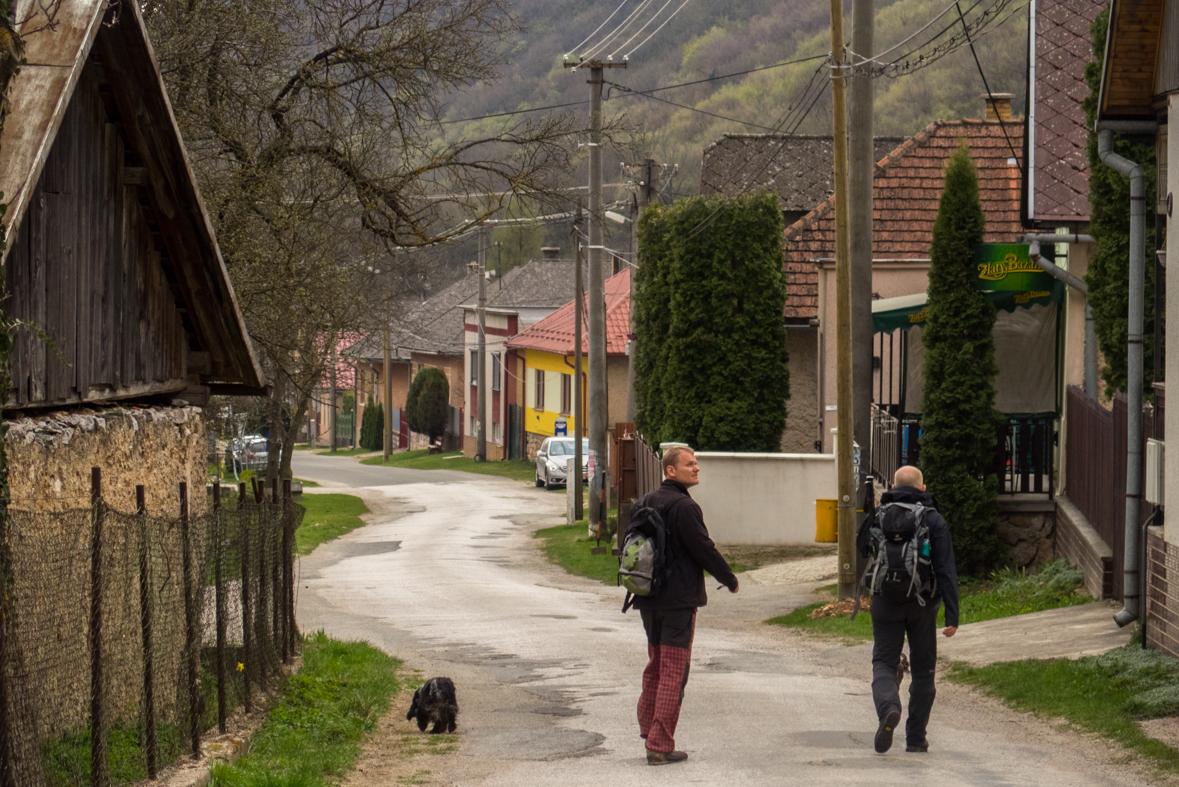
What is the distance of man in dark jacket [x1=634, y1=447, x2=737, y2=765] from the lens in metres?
7.77

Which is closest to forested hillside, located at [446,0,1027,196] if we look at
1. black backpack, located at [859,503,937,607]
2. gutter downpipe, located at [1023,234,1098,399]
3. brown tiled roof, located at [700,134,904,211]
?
brown tiled roof, located at [700,134,904,211]

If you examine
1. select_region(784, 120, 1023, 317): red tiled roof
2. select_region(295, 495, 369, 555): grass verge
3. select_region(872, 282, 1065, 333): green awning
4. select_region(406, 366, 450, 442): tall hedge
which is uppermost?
select_region(784, 120, 1023, 317): red tiled roof

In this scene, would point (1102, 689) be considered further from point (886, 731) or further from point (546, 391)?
point (546, 391)

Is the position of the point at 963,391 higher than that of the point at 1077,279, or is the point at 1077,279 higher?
the point at 1077,279

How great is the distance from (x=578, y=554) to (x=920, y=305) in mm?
9052

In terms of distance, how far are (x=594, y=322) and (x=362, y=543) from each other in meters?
6.66

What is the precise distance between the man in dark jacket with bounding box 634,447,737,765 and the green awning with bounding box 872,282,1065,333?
971 centimetres

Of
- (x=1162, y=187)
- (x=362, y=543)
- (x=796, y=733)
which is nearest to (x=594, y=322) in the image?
(x=362, y=543)

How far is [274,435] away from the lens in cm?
3662

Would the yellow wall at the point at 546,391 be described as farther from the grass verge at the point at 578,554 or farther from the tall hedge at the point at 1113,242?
the tall hedge at the point at 1113,242

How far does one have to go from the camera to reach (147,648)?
721cm

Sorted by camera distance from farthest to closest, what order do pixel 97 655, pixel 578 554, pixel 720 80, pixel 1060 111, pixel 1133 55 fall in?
1. pixel 720 80
2. pixel 578 554
3. pixel 1060 111
4. pixel 1133 55
5. pixel 97 655

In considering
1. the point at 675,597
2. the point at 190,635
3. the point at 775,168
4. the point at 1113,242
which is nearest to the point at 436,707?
the point at 190,635

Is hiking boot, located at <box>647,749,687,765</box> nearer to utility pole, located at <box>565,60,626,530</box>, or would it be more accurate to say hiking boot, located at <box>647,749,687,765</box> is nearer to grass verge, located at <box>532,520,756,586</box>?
grass verge, located at <box>532,520,756,586</box>
